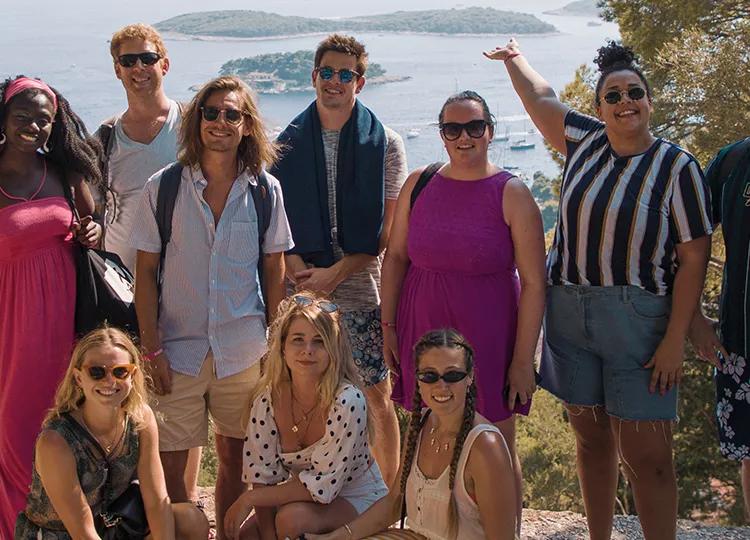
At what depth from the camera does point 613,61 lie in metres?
3.68

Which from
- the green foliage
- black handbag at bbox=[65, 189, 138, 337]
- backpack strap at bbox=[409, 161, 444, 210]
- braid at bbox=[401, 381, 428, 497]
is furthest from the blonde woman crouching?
the green foliage

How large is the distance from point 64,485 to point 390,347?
1468 mm

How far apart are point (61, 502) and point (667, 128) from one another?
901 centimetres

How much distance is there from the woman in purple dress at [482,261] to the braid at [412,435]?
A: 38cm

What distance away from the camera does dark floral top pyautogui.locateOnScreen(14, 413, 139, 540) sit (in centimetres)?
339

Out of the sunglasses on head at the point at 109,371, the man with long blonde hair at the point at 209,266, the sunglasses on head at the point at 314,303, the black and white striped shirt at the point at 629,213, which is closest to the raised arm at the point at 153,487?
the sunglasses on head at the point at 109,371

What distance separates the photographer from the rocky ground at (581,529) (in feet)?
15.6

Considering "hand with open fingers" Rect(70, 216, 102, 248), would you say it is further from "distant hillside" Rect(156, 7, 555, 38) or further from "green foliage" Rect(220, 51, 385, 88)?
"distant hillside" Rect(156, 7, 555, 38)

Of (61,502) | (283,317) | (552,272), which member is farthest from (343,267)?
(61,502)

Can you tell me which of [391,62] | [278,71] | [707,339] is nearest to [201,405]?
[707,339]

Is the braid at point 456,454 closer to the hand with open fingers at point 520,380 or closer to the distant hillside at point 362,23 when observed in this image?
the hand with open fingers at point 520,380

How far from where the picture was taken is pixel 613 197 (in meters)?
3.53

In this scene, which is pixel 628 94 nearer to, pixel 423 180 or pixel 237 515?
pixel 423 180

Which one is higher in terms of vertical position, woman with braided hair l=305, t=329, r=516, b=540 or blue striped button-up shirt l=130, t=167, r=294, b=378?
blue striped button-up shirt l=130, t=167, r=294, b=378
